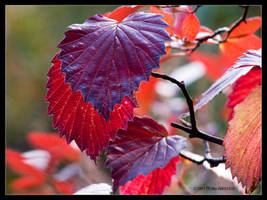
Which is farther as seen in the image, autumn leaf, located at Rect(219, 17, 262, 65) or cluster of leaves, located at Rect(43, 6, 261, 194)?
autumn leaf, located at Rect(219, 17, 262, 65)

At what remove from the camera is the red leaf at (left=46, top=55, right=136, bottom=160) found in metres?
0.43

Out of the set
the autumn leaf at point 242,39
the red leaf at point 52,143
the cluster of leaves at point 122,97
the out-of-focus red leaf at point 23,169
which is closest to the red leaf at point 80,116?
the cluster of leaves at point 122,97

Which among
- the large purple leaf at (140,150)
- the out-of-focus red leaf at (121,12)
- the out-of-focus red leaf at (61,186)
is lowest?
the out-of-focus red leaf at (61,186)

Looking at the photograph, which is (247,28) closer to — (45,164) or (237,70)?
(237,70)

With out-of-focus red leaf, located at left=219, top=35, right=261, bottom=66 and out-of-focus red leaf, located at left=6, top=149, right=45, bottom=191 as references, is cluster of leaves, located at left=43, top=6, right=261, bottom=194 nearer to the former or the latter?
out-of-focus red leaf, located at left=219, top=35, right=261, bottom=66

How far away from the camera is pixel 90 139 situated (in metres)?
0.44

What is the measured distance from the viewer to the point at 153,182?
0.59 m

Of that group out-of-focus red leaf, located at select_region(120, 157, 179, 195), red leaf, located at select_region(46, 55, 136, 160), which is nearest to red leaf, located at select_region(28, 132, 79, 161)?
out-of-focus red leaf, located at select_region(120, 157, 179, 195)

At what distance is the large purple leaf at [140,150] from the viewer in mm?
490

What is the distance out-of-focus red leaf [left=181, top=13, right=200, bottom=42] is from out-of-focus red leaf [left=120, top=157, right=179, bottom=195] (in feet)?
0.70

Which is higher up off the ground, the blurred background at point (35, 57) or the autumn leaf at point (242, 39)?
the autumn leaf at point (242, 39)

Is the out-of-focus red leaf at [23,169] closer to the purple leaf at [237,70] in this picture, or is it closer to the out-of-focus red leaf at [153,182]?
the out-of-focus red leaf at [153,182]

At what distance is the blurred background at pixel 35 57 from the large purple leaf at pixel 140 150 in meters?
1.28
